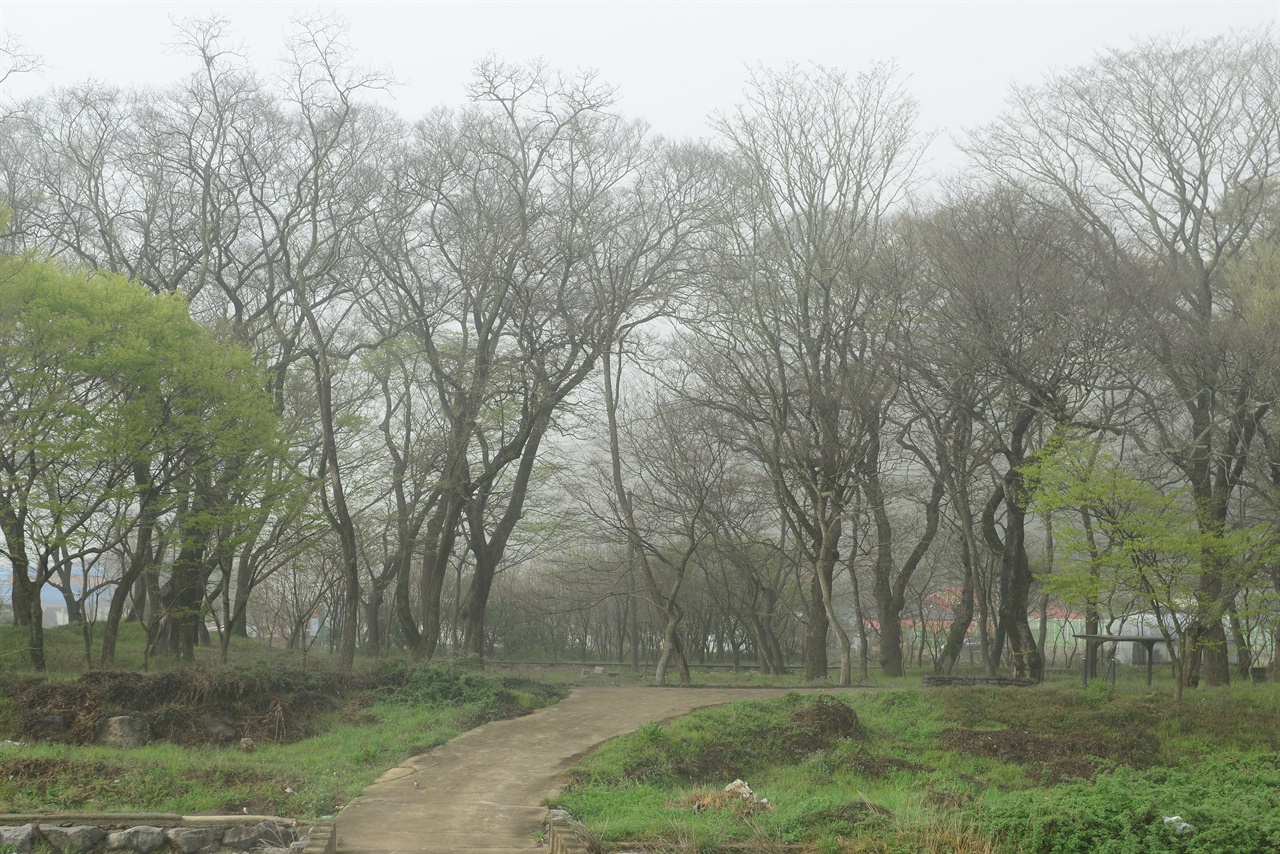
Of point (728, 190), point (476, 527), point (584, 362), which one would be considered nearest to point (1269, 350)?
point (728, 190)

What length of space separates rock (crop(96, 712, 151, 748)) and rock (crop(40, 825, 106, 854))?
12.0ft

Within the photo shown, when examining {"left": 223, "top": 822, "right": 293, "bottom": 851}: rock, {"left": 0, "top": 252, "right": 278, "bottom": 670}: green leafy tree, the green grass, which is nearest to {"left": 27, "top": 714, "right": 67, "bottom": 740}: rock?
the green grass

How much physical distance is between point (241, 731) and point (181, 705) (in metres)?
0.85

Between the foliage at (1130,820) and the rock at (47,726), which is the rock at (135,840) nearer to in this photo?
the rock at (47,726)

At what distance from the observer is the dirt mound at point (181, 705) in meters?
12.9

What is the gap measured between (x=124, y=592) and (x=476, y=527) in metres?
6.96

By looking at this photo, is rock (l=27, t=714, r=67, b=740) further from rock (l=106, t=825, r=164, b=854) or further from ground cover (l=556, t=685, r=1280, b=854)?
ground cover (l=556, t=685, r=1280, b=854)

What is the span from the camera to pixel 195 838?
932 cm

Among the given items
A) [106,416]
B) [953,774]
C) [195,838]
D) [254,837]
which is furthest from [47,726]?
[953,774]

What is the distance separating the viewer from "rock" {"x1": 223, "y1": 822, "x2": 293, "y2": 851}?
9.23 meters

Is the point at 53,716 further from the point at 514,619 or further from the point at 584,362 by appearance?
the point at 514,619

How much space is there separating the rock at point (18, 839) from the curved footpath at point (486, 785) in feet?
8.52

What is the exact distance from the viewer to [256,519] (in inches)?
797

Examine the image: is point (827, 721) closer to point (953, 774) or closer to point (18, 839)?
point (953, 774)
